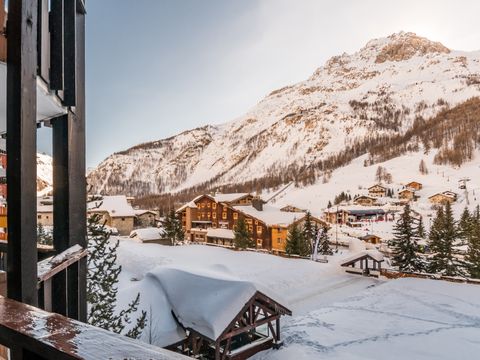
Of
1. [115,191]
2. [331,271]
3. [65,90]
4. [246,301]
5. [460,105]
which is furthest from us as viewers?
[115,191]

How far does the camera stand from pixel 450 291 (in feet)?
51.1

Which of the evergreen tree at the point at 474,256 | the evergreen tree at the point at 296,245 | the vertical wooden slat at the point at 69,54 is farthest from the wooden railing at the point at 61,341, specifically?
the evergreen tree at the point at 296,245

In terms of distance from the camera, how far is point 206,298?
8.58 meters

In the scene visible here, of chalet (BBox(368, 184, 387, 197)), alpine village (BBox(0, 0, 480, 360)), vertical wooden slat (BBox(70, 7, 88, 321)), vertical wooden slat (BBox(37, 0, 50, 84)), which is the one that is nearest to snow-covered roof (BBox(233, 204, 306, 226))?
alpine village (BBox(0, 0, 480, 360))

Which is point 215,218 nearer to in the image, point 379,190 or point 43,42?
point 43,42

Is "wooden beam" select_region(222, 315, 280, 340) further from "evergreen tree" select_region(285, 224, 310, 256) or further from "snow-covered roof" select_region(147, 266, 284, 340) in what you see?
"evergreen tree" select_region(285, 224, 310, 256)

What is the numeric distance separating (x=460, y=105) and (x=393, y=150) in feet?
136

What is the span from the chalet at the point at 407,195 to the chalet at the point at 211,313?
66.7 metres

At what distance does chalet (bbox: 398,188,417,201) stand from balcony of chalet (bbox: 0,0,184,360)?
73400mm

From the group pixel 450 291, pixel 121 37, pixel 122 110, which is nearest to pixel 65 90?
pixel 121 37

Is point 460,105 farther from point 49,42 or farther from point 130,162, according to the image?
point 130,162

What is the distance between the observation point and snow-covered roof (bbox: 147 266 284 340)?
7969 mm

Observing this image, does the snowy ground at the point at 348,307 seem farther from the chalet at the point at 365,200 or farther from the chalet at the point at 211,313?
the chalet at the point at 365,200

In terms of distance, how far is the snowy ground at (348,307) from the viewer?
937 centimetres
